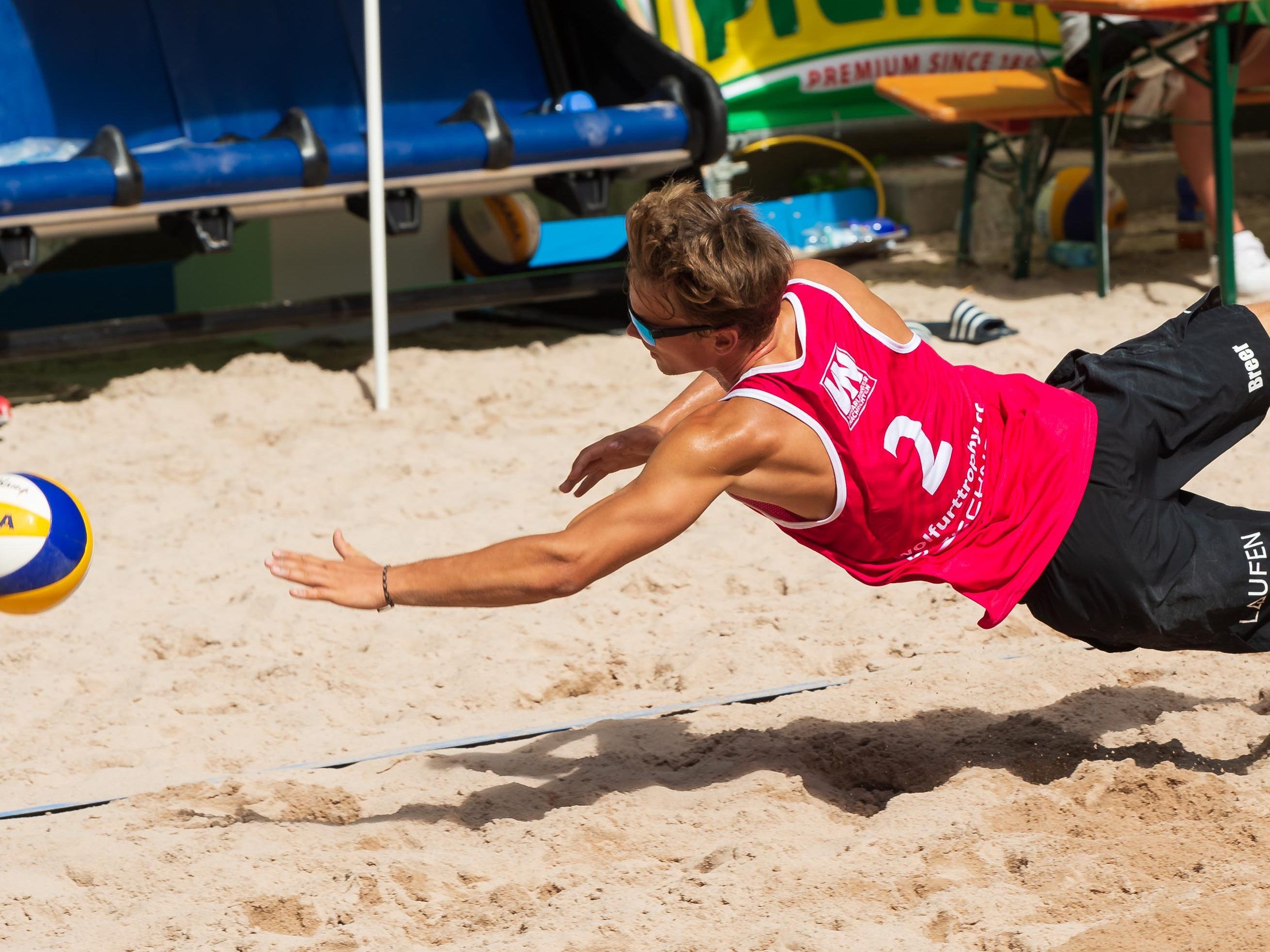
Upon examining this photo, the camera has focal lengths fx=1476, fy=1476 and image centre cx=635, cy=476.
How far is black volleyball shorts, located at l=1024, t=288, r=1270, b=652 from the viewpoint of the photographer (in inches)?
102

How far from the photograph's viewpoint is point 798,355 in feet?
8.04

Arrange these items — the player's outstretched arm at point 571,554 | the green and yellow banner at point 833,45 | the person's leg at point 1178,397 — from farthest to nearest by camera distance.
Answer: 1. the green and yellow banner at point 833,45
2. the person's leg at point 1178,397
3. the player's outstretched arm at point 571,554

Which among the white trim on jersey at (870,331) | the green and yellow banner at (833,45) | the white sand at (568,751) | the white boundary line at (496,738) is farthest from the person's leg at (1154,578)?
the green and yellow banner at (833,45)

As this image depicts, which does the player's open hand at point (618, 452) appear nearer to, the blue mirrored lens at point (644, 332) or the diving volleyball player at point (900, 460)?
the diving volleyball player at point (900, 460)

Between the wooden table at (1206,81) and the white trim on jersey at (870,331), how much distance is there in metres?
3.73

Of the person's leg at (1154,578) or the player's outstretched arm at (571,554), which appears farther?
the person's leg at (1154,578)

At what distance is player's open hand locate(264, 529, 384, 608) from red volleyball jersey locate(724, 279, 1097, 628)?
0.64 m

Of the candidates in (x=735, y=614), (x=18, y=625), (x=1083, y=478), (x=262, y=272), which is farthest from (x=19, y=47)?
(x=1083, y=478)

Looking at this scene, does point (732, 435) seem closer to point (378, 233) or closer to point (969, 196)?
point (378, 233)

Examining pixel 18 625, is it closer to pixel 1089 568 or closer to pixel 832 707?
pixel 832 707

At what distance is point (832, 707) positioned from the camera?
3260 millimetres

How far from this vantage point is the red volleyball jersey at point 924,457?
2.41m

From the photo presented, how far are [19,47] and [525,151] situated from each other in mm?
2202

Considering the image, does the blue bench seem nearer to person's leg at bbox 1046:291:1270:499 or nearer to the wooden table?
the wooden table
